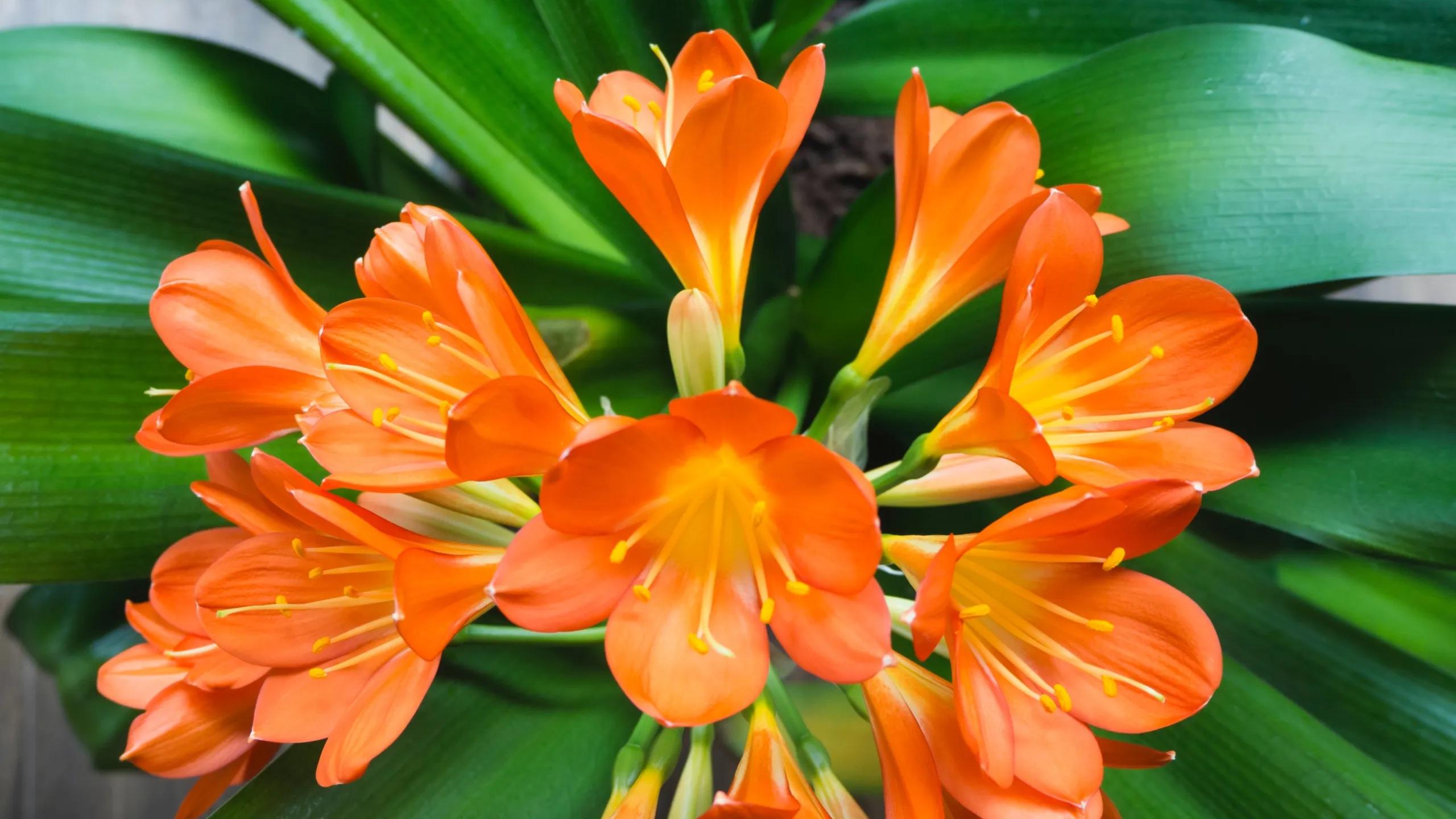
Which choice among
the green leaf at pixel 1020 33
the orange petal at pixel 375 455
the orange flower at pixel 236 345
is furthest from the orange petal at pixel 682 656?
the green leaf at pixel 1020 33

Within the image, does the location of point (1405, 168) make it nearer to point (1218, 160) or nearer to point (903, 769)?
point (1218, 160)

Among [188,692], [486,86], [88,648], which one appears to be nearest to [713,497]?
[188,692]

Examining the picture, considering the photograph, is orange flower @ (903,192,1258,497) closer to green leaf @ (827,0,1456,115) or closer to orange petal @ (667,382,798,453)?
orange petal @ (667,382,798,453)

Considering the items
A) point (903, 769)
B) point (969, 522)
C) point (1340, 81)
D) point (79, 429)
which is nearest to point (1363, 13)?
point (1340, 81)

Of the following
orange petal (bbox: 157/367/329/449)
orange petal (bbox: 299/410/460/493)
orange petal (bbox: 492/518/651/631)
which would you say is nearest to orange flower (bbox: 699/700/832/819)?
orange petal (bbox: 492/518/651/631)

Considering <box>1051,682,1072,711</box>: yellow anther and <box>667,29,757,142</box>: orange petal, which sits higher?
<box>667,29,757,142</box>: orange petal
